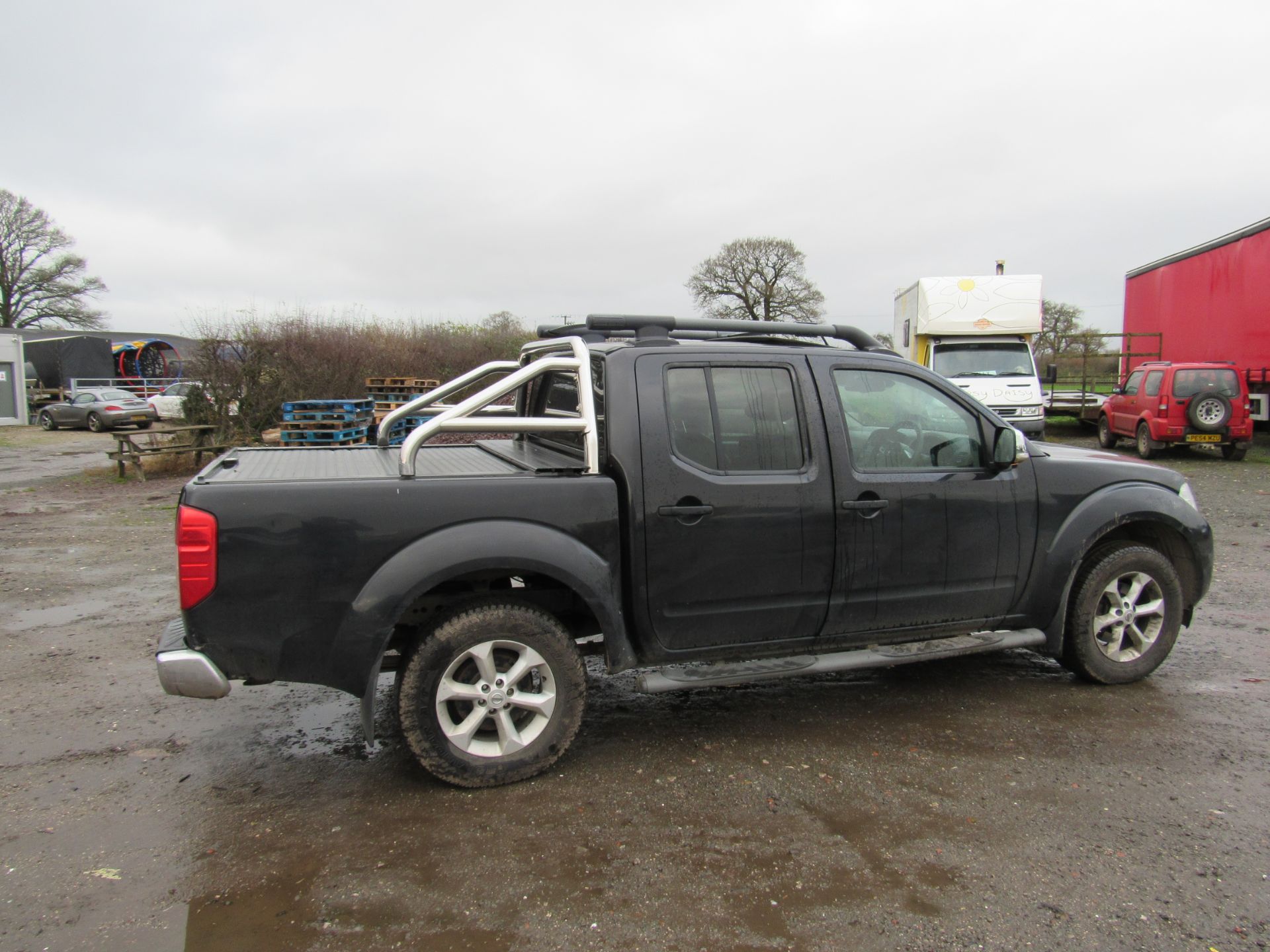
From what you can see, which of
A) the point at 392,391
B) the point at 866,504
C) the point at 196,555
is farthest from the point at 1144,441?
the point at 196,555

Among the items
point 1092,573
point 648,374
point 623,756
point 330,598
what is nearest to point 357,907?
point 330,598

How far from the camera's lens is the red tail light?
3.08 m

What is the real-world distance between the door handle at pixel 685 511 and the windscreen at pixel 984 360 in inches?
505

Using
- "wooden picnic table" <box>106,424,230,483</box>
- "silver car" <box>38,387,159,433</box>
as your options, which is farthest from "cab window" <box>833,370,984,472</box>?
"silver car" <box>38,387,159,433</box>

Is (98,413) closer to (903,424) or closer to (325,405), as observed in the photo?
(325,405)

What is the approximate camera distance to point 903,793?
342 centimetres

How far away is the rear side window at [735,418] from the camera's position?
3.74 m

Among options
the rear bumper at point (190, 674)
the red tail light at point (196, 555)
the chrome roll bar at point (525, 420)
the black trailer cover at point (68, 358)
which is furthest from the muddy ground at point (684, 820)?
→ the black trailer cover at point (68, 358)

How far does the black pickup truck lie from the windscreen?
11.3 metres

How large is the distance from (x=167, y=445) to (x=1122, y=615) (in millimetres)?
16343

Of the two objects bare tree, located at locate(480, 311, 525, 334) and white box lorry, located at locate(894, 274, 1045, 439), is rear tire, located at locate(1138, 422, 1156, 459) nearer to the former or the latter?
white box lorry, located at locate(894, 274, 1045, 439)

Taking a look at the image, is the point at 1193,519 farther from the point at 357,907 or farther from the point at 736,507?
the point at 357,907

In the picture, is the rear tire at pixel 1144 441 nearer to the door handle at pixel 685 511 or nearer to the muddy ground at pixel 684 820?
the muddy ground at pixel 684 820

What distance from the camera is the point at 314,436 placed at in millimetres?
13578
